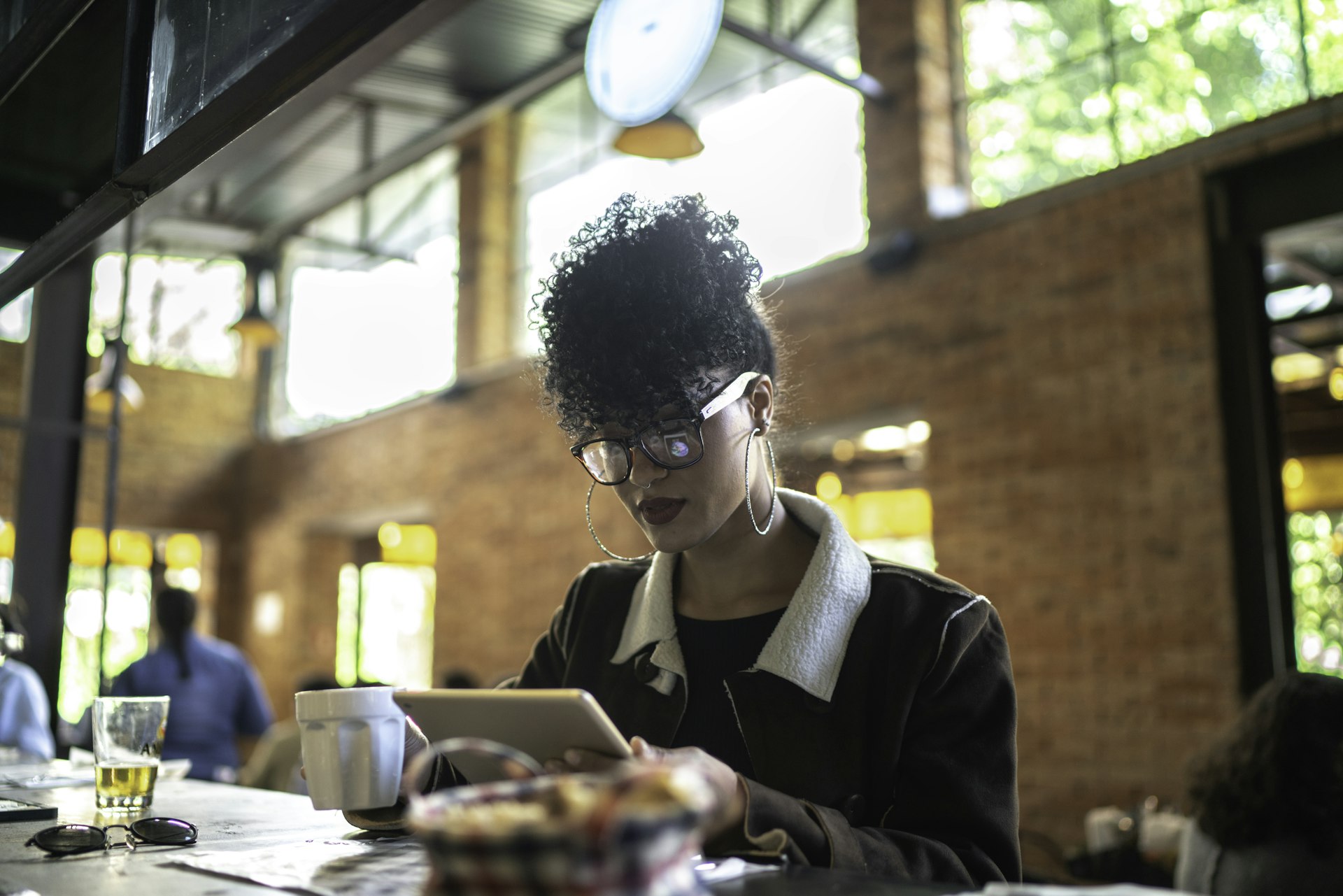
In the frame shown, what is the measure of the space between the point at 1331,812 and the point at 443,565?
6999mm

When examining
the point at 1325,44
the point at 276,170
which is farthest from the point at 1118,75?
the point at 276,170

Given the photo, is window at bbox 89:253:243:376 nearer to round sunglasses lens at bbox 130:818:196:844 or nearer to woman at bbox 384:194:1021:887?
woman at bbox 384:194:1021:887

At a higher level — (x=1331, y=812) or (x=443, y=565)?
(x=443, y=565)

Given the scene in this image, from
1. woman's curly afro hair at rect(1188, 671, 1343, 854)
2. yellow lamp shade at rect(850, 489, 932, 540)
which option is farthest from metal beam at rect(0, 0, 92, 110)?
yellow lamp shade at rect(850, 489, 932, 540)

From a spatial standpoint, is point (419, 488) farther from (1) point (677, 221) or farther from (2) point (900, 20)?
(1) point (677, 221)

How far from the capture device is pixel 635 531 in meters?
6.71

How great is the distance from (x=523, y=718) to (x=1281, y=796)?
1678 millimetres

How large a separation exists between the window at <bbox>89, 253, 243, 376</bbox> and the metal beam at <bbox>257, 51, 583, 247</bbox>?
2.05 ft

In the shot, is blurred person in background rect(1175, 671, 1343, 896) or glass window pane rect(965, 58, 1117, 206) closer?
blurred person in background rect(1175, 671, 1343, 896)

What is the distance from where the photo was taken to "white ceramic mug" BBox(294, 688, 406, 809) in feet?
4.07

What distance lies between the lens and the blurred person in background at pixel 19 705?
9.08 ft

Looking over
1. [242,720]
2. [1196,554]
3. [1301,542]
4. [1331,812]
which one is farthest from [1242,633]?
[242,720]

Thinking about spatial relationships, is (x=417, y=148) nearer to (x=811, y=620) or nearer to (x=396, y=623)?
(x=396, y=623)

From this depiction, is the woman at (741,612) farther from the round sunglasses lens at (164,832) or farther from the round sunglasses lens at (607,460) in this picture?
the round sunglasses lens at (164,832)
